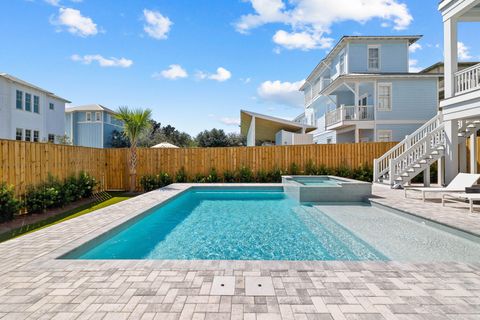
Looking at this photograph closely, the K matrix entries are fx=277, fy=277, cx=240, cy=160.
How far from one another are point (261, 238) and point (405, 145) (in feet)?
29.8

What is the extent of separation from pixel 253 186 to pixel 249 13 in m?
8.08

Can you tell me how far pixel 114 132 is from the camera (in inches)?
1254

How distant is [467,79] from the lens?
929 centimetres

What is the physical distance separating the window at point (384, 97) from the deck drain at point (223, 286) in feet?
54.8

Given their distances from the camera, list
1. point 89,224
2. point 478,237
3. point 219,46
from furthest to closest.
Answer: point 219,46, point 89,224, point 478,237

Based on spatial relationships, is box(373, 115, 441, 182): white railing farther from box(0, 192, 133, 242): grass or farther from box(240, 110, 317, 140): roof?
box(0, 192, 133, 242): grass

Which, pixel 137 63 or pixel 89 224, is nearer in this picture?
pixel 89 224

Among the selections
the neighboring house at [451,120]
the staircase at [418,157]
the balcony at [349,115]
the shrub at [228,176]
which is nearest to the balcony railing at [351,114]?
the balcony at [349,115]

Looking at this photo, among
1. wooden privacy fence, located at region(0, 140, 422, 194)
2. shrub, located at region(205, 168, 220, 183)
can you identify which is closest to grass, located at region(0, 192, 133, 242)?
wooden privacy fence, located at region(0, 140, 422, 194)

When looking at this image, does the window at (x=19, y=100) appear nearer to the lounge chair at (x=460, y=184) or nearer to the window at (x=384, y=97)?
the window at (x=384, y=97)

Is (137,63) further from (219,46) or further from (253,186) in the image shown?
(253,186)

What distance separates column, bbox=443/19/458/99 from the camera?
9.67 meters

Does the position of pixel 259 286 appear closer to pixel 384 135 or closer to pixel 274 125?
pixel 274 125

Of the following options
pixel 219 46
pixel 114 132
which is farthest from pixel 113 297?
pixel 114 132
